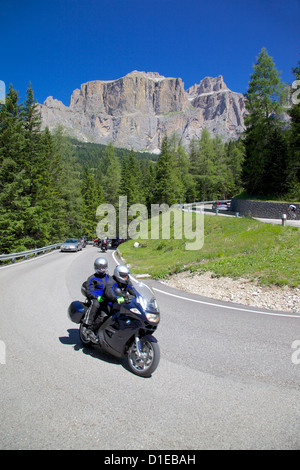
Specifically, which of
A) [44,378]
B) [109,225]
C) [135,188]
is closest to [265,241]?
[44,378]

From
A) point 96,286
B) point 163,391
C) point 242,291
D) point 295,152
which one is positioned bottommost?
point 242,291

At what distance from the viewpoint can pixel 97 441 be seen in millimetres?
3271

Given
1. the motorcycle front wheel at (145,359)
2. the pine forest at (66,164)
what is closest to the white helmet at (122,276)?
the motorcycle front wheel at (145,359)

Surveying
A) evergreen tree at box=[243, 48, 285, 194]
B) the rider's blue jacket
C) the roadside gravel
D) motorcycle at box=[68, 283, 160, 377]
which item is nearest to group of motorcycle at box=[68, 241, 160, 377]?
motorcycle at box=[68, 283, 160, 377]

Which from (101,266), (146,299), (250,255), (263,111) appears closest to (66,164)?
(263,111)

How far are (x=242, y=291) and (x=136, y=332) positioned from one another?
→ 6964mm

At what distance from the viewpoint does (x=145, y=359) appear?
15.9 ft

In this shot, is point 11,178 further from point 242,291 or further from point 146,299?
point 146,299

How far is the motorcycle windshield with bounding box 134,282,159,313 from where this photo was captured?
4859 millimetres

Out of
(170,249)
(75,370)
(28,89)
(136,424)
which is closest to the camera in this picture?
(136,424)

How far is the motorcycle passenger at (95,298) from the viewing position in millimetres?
5641
